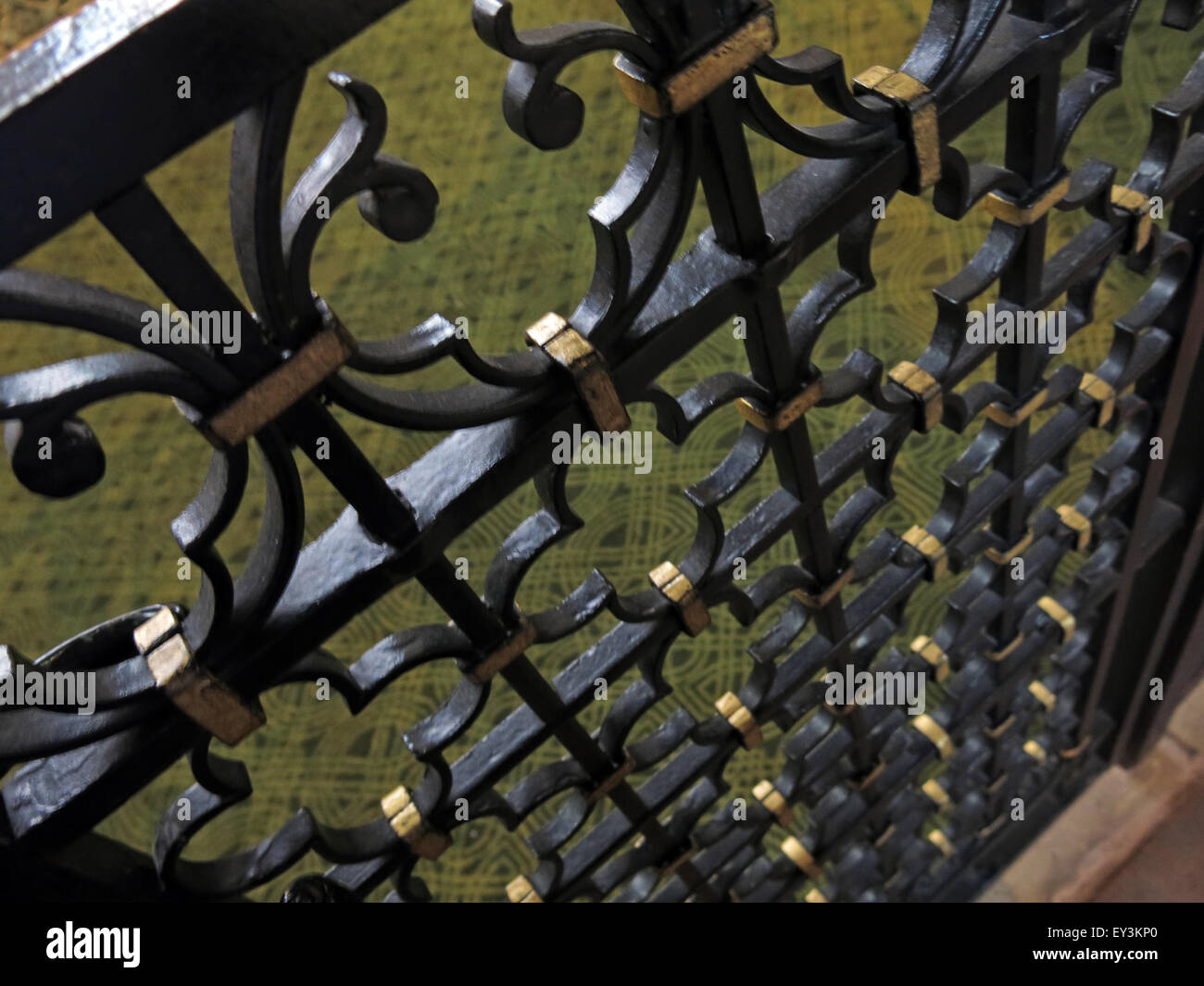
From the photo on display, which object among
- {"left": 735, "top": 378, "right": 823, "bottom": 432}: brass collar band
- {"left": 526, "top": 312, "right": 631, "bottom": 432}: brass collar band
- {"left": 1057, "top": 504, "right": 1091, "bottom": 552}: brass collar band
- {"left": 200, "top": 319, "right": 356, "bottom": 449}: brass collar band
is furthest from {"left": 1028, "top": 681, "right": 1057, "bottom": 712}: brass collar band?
{"left": 200, "top": 319, "right": 356, "bottom": 449}: brass collar band

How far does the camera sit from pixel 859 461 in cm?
70

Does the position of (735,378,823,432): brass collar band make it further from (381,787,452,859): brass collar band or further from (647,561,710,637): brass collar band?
(381,787,452,859): brass collar band

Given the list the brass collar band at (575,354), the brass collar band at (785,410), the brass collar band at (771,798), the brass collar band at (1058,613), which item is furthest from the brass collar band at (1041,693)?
the brass collar band at (575,354)

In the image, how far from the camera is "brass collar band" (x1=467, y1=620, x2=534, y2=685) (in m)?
0.57

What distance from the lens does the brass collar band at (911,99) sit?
50cm

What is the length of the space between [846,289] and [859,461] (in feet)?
0.51

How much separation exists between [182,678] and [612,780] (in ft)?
1.28

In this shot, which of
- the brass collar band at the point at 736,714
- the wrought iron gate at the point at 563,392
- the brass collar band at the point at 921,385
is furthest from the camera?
the brass collar band at the point at 736,714

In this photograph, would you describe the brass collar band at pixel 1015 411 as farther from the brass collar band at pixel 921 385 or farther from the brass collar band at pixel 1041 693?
the brass collar band at pixel 1041 693

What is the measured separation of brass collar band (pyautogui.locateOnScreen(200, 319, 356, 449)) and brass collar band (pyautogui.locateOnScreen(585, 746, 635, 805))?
453 mm

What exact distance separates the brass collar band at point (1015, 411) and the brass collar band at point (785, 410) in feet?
0.77

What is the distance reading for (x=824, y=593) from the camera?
77 centimetres

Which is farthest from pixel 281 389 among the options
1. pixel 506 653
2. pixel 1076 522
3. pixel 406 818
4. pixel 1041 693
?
pixel 1041 693
